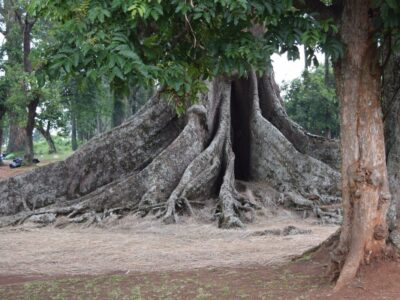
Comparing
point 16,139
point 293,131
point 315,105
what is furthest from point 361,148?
point 16,139

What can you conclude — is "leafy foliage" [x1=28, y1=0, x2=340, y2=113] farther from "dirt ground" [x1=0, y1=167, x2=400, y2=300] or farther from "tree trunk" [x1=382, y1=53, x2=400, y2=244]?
"dirt ground" [x1=0, y1=167, x2=400, y2=300]

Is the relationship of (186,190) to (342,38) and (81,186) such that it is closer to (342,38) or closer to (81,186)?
(81,186)

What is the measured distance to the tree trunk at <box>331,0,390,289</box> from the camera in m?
5.49

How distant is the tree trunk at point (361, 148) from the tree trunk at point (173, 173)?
5.32 m

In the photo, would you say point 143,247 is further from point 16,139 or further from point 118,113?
point 16,139

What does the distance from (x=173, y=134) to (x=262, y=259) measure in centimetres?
719

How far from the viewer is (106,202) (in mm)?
12062

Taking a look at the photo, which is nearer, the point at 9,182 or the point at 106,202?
the point at 106,202

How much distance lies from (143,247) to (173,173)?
3.50m

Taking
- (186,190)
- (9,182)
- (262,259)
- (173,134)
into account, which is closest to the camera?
(262,259)

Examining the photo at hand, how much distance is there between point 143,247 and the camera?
9.11 m

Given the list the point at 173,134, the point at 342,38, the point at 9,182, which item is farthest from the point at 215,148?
the point at 342,38

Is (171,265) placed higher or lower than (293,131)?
lower

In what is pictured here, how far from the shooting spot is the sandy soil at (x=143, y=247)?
759cm
